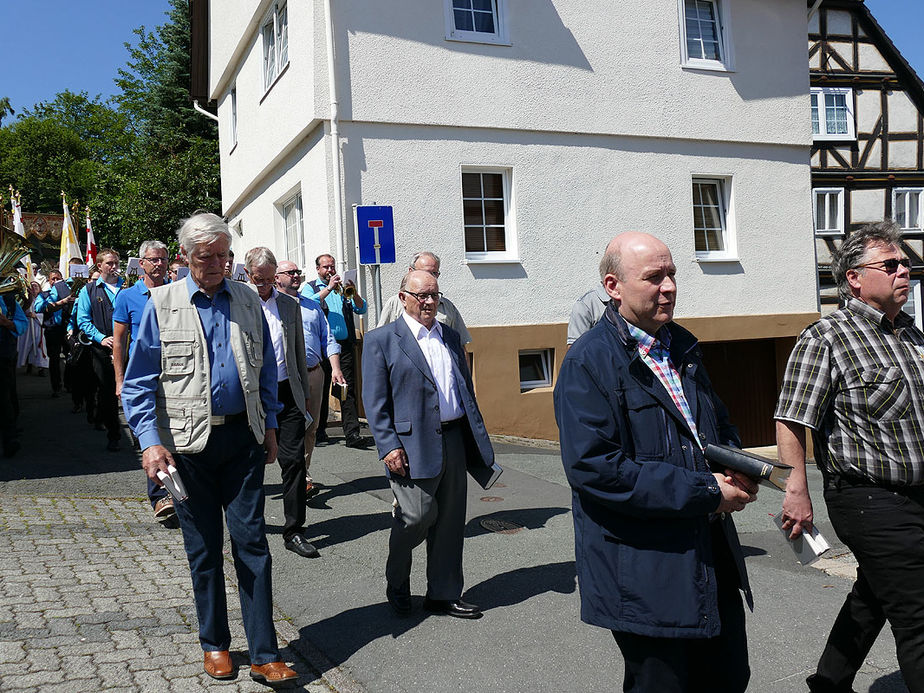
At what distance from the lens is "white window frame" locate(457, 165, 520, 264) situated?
13062 millimetres

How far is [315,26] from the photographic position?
478 inches

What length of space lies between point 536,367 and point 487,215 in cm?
250

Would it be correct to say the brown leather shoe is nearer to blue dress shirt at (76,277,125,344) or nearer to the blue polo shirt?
the blue polo shirt

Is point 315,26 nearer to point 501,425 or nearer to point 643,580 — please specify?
point 501,425

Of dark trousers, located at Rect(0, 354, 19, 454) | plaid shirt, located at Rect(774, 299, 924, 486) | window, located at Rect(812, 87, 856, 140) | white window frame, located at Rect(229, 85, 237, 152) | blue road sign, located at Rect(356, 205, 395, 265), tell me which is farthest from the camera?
window, located at Rect(812, 87, 856, 140)

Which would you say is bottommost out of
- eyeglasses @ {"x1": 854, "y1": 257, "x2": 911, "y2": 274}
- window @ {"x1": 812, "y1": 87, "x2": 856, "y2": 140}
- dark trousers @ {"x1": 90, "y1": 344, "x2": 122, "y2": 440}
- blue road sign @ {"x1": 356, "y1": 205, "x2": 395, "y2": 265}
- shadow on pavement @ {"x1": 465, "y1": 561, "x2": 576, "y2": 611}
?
shadow on pavement @ {"x1": 465, "y1": 561, "x2": 576, "y2": 611}

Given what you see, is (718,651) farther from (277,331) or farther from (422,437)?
(277,331)

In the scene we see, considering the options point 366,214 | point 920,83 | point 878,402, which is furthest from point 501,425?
point 920,83

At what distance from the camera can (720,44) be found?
15.4m

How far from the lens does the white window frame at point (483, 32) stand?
12.9 meters

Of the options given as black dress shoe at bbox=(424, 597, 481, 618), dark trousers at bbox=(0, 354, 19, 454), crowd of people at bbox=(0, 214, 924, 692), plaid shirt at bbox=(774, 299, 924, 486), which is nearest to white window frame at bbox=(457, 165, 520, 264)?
dark trousers at bbox=(0, 354, 19, 454)

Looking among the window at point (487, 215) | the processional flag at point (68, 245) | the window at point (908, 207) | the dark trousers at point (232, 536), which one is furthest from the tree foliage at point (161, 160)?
the dark trousers at point (232, 536)

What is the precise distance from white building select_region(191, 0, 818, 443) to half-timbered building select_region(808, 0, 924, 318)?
11.2 meters

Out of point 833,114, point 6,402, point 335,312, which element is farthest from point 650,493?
point 833,114
